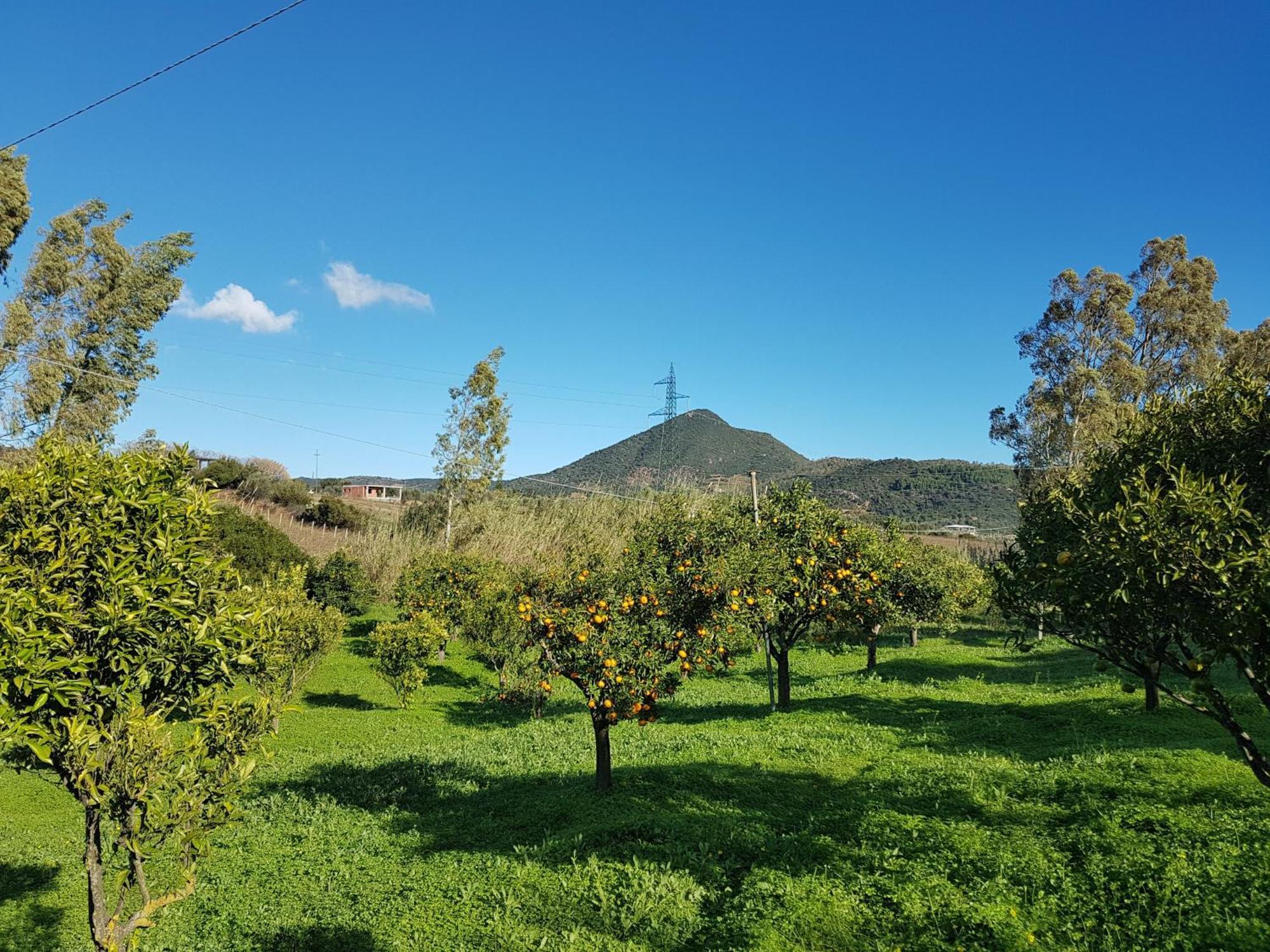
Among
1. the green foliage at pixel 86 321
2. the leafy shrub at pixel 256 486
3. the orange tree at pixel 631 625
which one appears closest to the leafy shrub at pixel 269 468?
the leafy shrub at pixel 256 486

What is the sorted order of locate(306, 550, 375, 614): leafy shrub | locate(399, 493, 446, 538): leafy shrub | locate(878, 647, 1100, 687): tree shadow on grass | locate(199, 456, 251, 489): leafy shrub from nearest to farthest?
1. locate(878, 647, 1100, 687): tree shadow on grass
2. locate(306, 550, 375, 614): leafy shrub
3. locate(399, 493, 446, 538): leafy shrub
4. locate(199, 456, 251, 489): leafy shrub

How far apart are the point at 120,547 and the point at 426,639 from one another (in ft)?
48.1

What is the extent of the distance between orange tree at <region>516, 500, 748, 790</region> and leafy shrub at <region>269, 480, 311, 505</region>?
45580 millimetres

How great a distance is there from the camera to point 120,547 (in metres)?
4.75

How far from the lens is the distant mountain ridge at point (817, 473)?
7738cm

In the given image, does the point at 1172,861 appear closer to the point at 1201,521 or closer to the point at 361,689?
the point at 1201,521

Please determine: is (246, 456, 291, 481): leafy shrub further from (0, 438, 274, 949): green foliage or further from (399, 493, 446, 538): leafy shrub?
(0, 438, 274, 949): green foliage

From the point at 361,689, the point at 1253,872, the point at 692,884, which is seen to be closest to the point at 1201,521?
the point at 1253,872

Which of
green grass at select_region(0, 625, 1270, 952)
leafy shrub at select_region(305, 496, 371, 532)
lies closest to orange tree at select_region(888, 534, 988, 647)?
green grass at select_region(0, 625, 1270, 952)

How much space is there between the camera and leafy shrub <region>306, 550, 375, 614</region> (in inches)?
1113

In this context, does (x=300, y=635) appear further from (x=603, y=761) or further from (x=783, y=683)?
(x=783, y=683)

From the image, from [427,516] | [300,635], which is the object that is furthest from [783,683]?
[427,516]

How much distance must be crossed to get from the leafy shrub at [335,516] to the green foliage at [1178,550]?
44761 mm

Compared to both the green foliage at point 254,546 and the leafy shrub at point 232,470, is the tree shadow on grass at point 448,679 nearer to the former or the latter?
the green foliage at point 254,546
